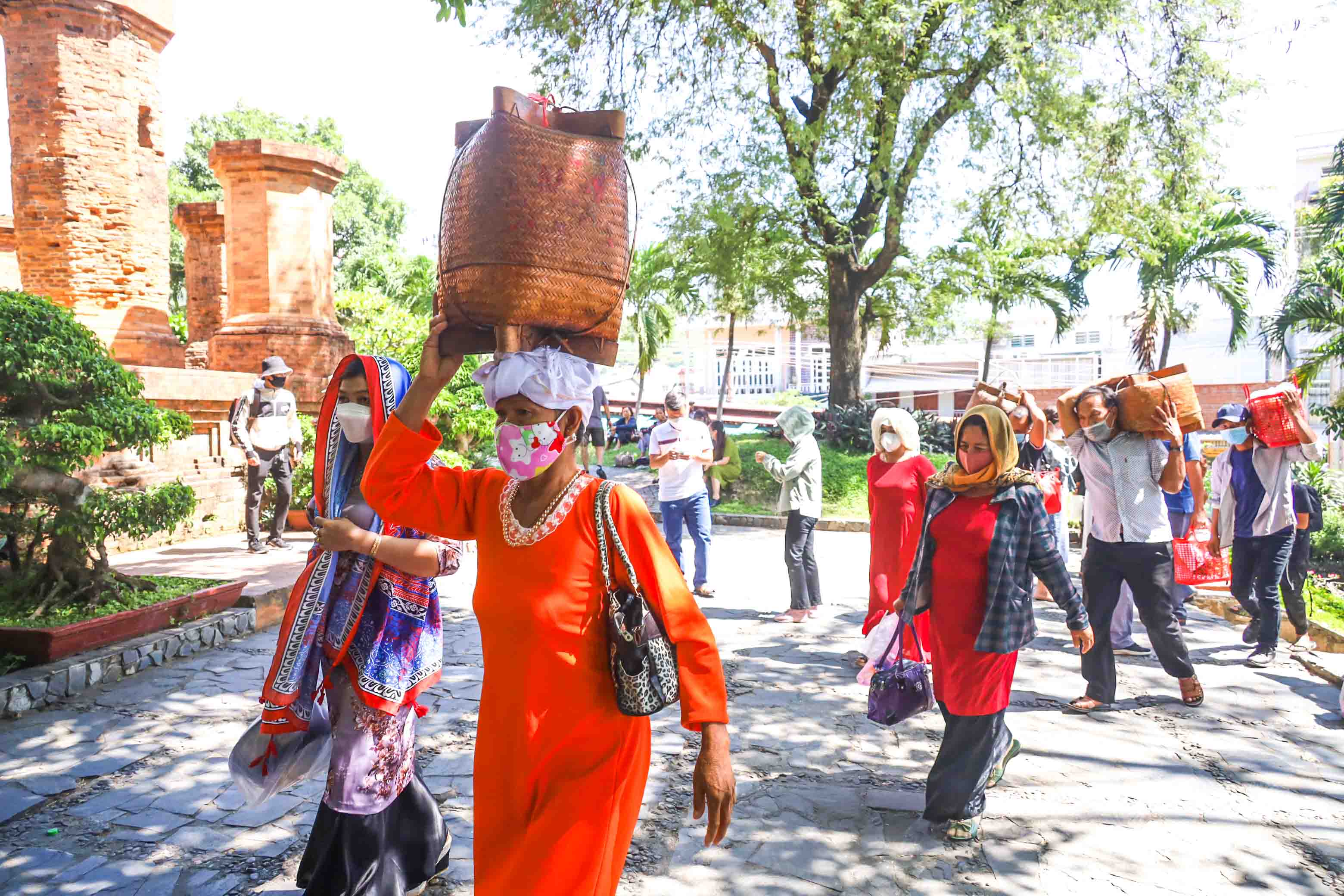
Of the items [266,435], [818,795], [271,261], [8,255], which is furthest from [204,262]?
[818,795]

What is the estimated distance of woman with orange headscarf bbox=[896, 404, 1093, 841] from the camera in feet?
12.6

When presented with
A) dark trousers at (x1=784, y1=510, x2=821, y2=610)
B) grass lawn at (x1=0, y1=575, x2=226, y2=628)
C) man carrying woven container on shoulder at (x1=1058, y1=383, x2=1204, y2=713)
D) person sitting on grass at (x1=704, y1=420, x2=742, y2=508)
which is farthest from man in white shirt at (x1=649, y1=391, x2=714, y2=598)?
grass lawn at (x1=0, y1=575, x2=226, y2=628)

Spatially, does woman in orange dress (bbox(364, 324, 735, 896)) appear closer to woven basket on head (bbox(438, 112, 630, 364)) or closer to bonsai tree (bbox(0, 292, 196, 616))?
woven basket on head (bbox(438, 112, 630, 364))

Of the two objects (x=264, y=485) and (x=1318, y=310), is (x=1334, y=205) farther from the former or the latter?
(x=264, y=485)

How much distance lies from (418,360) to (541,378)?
9669 mm

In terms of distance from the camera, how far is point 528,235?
2271mm

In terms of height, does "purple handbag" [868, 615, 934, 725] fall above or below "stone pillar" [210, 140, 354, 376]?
below

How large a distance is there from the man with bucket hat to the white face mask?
22.1 feet

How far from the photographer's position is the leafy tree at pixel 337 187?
32781mm

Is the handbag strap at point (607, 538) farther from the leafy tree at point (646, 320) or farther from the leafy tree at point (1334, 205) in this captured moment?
the leafy tree at point (646, 320)

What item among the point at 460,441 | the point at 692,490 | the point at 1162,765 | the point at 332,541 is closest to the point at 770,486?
the point at 460,441

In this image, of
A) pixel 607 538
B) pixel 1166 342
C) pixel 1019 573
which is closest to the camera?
pixel 607 538

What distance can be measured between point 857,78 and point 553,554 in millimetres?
13575

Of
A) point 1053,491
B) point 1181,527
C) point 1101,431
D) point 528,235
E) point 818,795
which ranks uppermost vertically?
point 528,235
